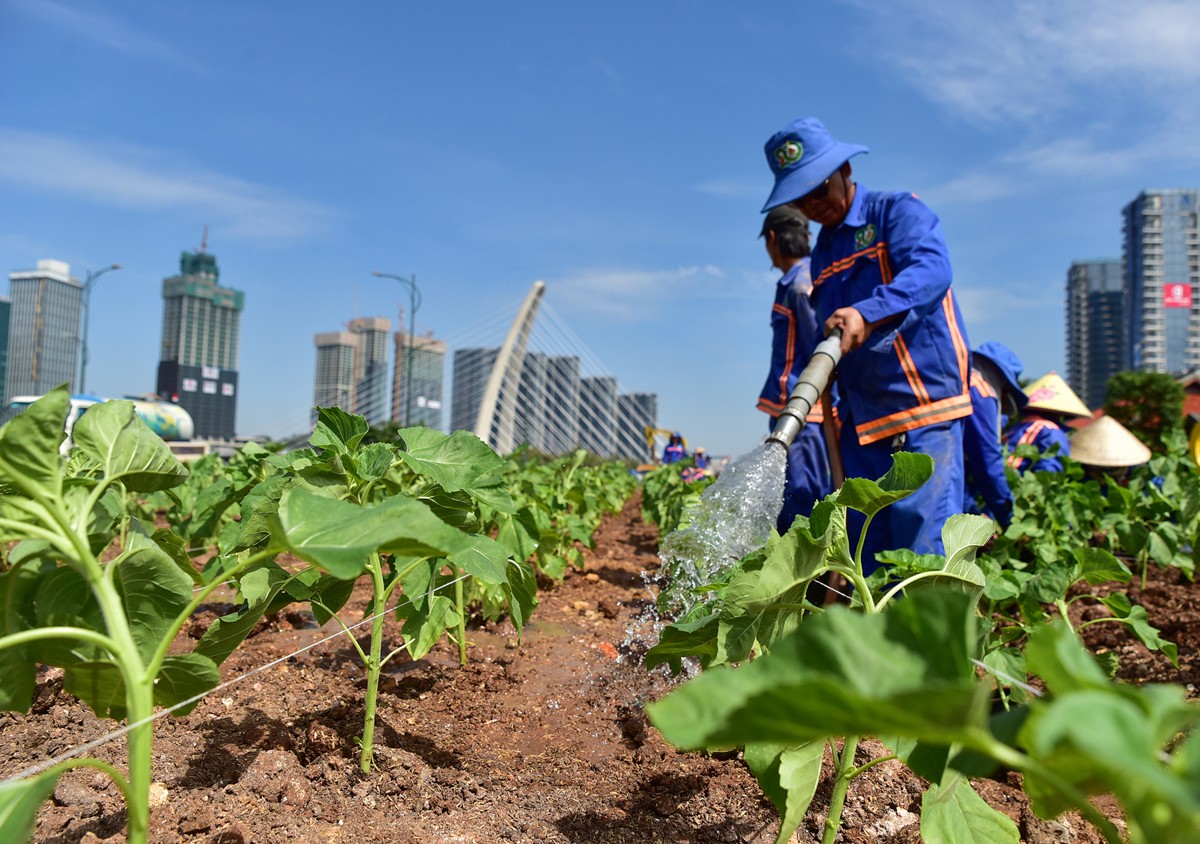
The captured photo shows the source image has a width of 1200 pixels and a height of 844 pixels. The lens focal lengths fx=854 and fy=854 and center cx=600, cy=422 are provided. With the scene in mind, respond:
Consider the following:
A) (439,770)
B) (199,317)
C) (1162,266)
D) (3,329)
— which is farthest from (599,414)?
(3,329)

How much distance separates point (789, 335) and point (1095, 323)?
139330 mm

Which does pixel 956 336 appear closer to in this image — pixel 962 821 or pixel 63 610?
pixel 962 821

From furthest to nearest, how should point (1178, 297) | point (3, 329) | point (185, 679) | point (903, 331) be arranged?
point (3, 329), point (1178, 297), point (903, 331), point (185, 679)

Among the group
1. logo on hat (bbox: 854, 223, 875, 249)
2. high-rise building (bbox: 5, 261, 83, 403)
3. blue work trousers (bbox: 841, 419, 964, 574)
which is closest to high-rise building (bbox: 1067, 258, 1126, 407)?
logo on hat (bbox: 854, 223, 875, 249)

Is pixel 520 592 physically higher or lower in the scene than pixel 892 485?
lower

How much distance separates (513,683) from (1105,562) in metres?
1.87

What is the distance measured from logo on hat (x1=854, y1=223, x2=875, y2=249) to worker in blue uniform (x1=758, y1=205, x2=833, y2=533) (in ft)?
1.98

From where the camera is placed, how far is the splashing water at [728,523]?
2.95 m

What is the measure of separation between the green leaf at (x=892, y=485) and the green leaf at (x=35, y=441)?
100 cm

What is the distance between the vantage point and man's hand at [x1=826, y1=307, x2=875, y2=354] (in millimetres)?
2916

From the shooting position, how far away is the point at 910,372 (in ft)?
10.5

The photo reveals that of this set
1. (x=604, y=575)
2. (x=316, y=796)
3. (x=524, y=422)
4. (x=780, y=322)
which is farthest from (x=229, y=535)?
(x=524, y=422)

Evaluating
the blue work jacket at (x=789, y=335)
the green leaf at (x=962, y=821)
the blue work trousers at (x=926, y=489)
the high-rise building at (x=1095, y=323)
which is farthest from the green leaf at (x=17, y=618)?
the high-rise building at (x=1095, y=323)

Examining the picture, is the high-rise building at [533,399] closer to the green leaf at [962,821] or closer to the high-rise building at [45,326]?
the green leaf at [962,821]
